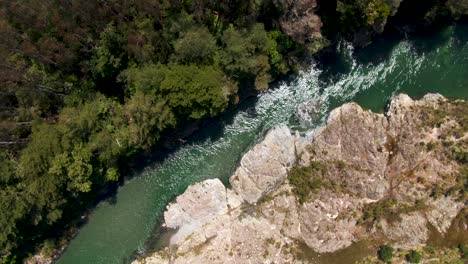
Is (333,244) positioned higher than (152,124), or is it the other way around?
(152,124)

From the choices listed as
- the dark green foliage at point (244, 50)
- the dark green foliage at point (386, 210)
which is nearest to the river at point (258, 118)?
the dark green foliage at point (244, 50)

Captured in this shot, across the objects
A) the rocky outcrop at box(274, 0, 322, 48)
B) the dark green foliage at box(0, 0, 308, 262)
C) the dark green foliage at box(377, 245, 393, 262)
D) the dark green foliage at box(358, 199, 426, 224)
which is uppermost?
the rocky outcrop at box(274, 0, 322, 48)

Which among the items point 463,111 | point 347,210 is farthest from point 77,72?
point 463,111

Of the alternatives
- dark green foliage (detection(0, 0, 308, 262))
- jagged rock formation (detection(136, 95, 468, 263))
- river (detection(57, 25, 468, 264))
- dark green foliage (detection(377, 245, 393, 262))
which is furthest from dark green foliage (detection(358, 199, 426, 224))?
dark green foliage (detection(0, 0, 308, 262))

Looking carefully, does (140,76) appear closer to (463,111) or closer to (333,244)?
(333,244)

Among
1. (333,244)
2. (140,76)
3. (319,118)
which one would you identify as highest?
(140,76)

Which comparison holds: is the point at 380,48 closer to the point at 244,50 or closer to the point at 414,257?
the point at 244,50

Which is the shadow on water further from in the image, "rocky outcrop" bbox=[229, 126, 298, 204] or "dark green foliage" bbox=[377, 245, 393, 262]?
"dark green foliage" bbox=[377, 245, 393, 262]
